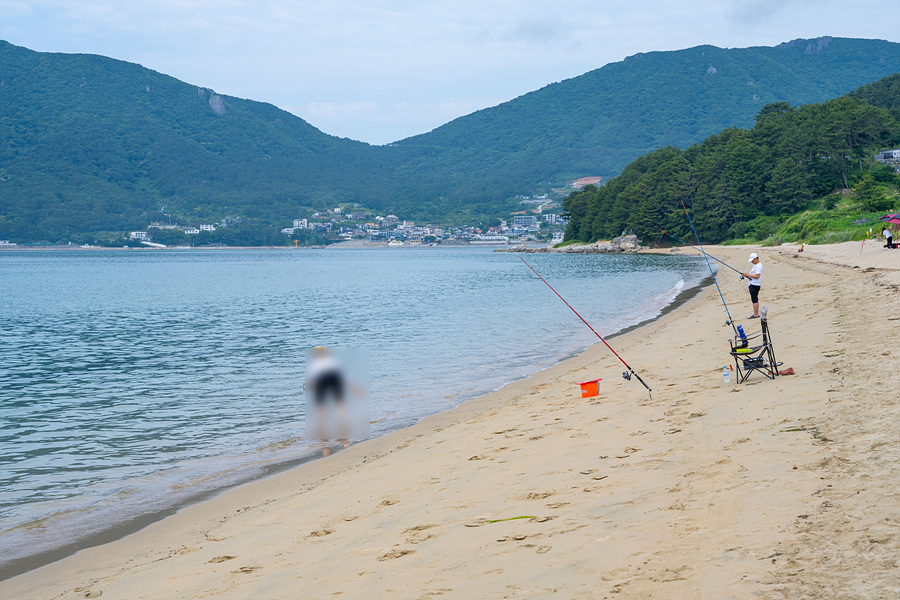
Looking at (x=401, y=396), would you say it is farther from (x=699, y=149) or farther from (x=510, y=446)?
(x=699, y=149)

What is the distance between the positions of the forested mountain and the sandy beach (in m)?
68.5

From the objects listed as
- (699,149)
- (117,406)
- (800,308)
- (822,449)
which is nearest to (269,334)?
(117,406)

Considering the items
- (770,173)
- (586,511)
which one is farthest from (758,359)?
(770,173)

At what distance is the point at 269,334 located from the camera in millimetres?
27062

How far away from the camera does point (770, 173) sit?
93.2 meters

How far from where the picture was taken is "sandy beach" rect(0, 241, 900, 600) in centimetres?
443

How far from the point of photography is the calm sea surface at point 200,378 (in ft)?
31.0

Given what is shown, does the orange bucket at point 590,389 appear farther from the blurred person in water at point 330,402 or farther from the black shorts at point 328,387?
the black shorts at point 328,387

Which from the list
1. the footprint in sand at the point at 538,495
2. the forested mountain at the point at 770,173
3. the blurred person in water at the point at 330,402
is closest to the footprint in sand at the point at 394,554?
the footprint in sand at the point at 538,495

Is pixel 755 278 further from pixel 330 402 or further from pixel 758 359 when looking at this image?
pixel 330 402

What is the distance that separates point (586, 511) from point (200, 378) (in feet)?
46.7

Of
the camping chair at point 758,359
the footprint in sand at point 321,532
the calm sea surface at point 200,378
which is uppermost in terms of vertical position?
the camping chair at point 758,359

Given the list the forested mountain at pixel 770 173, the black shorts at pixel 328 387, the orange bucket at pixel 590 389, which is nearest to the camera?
the orange bucket at pixel 590 389

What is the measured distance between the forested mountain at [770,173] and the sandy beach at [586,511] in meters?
68.5
